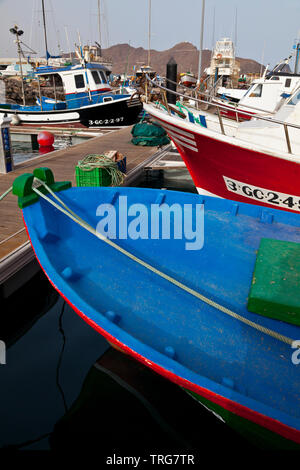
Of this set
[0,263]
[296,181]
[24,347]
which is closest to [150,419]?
[24,347]

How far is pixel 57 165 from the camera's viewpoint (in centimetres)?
974

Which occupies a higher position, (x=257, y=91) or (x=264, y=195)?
(x=257, y=91)

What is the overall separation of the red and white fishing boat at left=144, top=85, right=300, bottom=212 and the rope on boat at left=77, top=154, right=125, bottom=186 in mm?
1451

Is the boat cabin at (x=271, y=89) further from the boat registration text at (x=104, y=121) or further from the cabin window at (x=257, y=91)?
the boat registration text at (x=104, y=121)

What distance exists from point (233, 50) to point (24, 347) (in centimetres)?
6723

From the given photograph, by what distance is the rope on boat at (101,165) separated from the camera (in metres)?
7.02

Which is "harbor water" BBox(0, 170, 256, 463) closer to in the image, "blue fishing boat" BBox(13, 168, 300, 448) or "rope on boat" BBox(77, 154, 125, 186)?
"blue fishing boat" BBox(13, 168, 300, 448)

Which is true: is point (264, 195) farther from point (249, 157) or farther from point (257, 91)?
point (257, 91)

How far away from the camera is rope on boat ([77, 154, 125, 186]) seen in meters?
7.02

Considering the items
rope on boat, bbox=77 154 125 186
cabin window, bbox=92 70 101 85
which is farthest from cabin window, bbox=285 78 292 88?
rope on boat, bbox=77 154 125 186

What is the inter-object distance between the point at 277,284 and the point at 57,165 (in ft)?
26.5

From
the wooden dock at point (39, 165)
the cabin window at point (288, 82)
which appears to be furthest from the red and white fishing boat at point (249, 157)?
the cabin window at point (288, 82)

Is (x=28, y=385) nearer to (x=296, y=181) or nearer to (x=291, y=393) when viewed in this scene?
(x=291, y=393)

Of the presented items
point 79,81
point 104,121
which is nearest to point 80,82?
point 79,81
